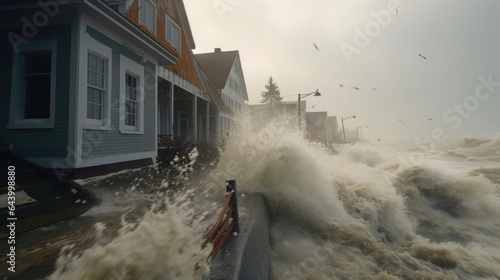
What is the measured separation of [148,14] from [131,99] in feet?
13.2

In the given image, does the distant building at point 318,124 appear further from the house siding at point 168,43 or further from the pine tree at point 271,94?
the house siding at point 168,43

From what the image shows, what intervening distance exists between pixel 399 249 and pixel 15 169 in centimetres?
805

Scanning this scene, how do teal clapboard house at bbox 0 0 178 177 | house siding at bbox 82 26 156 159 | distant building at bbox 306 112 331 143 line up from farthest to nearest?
1. distant building at bbox 306 112 331 143
2. house siding at bbox 82 26 156 159
3. teal clapboard house at bbox 0 0 178 177

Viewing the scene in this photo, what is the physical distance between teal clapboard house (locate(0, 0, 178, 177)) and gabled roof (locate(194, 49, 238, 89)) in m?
17.5

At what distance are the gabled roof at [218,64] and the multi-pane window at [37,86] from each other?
17.7 m

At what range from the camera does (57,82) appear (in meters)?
5.38

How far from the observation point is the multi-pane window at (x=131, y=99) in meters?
7.60

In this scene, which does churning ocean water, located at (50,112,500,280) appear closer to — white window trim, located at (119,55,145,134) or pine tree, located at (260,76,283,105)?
white window trim, located at (119,55,145,134)

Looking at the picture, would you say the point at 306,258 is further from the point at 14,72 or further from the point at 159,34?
the point at 159,34

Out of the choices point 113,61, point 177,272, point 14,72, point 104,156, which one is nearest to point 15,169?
point 104,156

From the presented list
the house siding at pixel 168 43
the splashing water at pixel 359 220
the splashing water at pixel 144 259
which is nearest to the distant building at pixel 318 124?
the house siding at pixel 168 43

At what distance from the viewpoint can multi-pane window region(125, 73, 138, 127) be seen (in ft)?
24.9

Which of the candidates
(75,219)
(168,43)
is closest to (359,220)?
(75,219)

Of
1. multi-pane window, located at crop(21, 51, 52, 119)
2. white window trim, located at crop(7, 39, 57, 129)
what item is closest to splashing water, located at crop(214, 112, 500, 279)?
white window trim, located at crop(7, 39, 57, 129)
